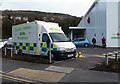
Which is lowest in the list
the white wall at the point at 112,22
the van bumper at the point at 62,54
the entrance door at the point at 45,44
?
the van bumper at the point at 62,54

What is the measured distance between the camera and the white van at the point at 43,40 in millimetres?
17875

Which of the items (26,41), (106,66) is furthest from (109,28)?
(106,66)

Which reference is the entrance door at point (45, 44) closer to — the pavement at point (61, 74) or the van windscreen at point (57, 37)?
the van windscreen at point (57, 37)

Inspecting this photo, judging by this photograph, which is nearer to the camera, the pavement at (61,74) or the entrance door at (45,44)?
the pavement at (61,74)

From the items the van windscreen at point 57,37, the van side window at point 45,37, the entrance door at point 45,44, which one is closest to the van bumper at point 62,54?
the entrance door at point 45,44

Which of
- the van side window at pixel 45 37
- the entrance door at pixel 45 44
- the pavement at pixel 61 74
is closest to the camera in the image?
the pavement at pixel 61 74

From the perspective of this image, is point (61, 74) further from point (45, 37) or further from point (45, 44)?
point (45, 37)

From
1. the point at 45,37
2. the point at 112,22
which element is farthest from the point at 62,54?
the point at 112,22

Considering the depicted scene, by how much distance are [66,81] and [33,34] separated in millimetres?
9500

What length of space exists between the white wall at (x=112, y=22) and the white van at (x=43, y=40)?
52.5 ft

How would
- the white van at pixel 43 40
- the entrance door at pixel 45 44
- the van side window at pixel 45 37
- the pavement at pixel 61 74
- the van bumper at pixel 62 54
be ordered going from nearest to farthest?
1. the pavement at pixel 61 74
2. the van bumper at pixel 62 54
3. the white van at pixel 43 40
4. the entrance door at pixel 45 44
5. the van side window at pixel 45 37

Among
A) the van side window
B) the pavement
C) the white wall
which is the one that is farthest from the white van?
the white wall

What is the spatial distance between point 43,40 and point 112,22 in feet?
59.6

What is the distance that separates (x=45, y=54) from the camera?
18953mm
